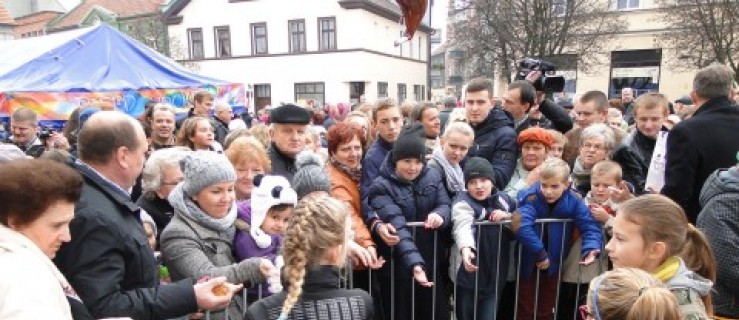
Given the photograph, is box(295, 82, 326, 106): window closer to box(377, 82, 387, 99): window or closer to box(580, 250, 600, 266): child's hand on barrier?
box(377, 82, 387, 99): window

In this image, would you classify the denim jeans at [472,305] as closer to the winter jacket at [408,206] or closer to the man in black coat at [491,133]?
the winter jacket at [408,206]

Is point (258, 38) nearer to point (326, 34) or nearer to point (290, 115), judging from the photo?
point (326, 34)

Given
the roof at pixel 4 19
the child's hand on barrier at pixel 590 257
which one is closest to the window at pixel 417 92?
the roof at pixel 4 19

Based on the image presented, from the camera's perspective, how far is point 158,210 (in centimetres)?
307

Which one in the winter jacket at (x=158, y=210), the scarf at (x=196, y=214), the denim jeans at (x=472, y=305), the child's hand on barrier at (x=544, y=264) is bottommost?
the denim jeans at (x=472, y=305)

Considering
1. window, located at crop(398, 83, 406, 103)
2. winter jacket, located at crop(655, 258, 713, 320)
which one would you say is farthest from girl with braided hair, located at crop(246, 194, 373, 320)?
window, located at crop(398, 83, 406, 103)

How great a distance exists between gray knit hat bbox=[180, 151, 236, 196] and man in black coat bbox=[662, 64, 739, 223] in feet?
9.52

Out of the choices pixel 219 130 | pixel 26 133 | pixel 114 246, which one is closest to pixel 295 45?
pixel 219 130

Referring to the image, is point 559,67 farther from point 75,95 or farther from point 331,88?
point 75,95

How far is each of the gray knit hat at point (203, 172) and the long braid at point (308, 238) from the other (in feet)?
2.29

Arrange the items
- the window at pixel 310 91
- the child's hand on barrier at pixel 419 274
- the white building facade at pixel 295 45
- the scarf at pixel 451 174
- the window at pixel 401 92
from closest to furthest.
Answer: the child's hand on barrier at pixel 419 274
the scarf at pixel 451 174
the white building facade at pixel 295 45
the window at pixel 310 91
the window at pixel 401 92

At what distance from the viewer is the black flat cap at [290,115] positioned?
11.7ft

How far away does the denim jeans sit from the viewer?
11.8ft

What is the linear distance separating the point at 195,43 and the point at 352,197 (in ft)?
96.7
